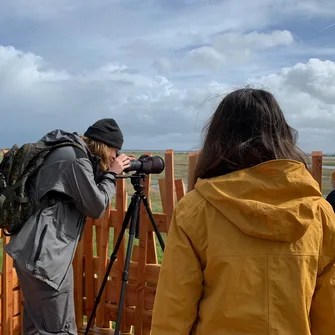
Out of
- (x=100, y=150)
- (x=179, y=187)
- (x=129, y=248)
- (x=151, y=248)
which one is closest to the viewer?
(x=100, y=150)

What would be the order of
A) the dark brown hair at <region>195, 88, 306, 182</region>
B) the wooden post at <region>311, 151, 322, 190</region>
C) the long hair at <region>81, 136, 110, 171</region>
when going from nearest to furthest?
the dark brown hair at <region>195, 88, 306, 182</region>, the wooden post at <region>311, 151, 322, 190</region>, the long hair at <region>81, 136, 110, 171</region>

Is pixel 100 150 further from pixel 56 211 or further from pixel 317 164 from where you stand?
pixel 317 164

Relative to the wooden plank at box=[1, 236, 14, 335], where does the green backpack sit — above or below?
above

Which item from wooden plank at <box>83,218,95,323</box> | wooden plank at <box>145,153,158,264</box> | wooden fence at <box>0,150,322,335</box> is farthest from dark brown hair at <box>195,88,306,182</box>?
wooden plank at <box>83,218,95,323</box>

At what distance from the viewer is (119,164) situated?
130 inches

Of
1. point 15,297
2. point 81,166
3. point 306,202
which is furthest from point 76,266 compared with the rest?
point 306,202

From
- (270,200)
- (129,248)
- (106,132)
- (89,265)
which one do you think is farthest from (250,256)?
(89,265)

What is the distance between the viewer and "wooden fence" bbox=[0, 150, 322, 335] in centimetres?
390

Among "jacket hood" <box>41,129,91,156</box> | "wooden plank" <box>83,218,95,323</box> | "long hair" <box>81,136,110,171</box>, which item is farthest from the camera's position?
"wooden plank" <box>83,218,95,323</box>

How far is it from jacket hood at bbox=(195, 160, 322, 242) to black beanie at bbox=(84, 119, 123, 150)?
1832 mm

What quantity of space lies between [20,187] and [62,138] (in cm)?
37

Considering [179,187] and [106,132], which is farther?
[179,187]

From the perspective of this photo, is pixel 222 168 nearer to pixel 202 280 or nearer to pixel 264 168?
pixel 264 168

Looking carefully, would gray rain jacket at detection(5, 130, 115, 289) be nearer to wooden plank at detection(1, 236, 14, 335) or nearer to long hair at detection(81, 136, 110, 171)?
long hair at detection(81, 136, 110, 171)
